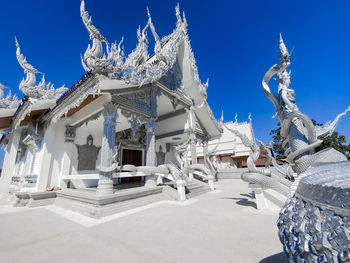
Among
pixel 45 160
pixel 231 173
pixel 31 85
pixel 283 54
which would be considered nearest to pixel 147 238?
pixel 283 54

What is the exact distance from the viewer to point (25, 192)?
5.23 metres

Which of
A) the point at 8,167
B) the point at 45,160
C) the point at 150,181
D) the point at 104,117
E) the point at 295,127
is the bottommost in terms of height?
the point at 150,181

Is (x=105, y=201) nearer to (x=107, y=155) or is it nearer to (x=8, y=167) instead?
(x=107, y=155)

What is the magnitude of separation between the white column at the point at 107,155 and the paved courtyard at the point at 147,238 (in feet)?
2.71

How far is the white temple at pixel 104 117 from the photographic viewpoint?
4399mm

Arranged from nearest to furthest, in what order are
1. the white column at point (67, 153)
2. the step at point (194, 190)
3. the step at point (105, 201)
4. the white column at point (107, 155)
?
1. the step at point (105, 201)
2. the white column at point (107, 155)
3. the step at point (194, 190)
4. the white column at point (67, 153)

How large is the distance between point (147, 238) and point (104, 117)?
12.0ft

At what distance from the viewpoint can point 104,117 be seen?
15.8 ft

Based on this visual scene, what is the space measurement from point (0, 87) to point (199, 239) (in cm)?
1272

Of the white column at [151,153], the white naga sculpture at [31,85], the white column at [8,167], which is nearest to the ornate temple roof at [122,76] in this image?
the white naga sculpture at [31,85]

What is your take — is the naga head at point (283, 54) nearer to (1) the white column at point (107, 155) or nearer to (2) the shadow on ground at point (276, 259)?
(2) the shadow on ground at point (276, 259)

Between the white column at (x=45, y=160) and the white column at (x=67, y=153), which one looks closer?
the white column at (x=45, y=160)

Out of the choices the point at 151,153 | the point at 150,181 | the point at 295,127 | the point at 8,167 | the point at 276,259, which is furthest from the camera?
the point at 8,167

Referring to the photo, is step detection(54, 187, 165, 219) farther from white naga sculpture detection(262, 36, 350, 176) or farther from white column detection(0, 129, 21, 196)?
white naga sculpture detection(262, 36, 350, 176)
